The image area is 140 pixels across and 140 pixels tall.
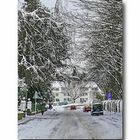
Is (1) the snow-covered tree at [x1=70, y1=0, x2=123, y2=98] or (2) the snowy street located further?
(1) the snow-covered tree at [x1=70, y1=0, x2=123, y2=98]

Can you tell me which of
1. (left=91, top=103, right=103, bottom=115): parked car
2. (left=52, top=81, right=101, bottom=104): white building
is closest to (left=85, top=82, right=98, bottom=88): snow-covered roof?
(left=52, top=81, right=101, bottom=104): white building

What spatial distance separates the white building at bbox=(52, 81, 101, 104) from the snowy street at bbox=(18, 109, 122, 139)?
72 millimetres

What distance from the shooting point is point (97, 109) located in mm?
2092

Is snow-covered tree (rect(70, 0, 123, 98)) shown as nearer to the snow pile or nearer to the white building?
the white building

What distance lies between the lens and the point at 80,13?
2115 millimetres

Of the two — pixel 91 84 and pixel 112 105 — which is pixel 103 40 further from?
pixel 112 105

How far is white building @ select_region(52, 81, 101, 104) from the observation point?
2.06 meters

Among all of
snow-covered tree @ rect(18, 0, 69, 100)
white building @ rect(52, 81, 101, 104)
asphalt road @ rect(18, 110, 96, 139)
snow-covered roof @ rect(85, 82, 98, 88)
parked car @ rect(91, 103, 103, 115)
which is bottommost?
asphalt road @ rect(18, 110, 96, 139)

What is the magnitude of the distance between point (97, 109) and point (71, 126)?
20 centimetres

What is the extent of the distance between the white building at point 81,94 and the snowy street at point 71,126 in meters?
0.07

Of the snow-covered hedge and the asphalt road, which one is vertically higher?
the snow-covered hedge

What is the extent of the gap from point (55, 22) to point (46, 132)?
0.70 meters
